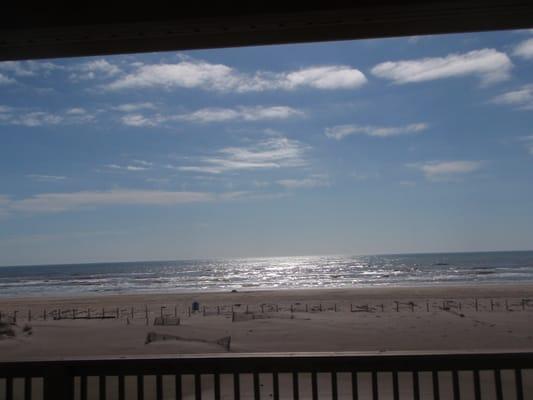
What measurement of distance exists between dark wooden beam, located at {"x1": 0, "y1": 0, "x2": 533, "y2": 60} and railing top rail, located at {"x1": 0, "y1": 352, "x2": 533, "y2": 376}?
136 cm

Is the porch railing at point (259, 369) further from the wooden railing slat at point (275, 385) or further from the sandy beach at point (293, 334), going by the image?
the sandy beach at point (293, 334)

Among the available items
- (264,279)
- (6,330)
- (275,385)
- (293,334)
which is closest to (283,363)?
(275,385)

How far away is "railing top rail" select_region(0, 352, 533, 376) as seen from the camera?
224 cm

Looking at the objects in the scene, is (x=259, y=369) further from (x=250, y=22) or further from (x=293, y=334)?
(x=293, y=334)

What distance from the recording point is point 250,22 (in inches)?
79.0

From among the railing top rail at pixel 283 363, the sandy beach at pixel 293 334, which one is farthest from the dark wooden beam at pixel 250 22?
the sandy beach at pixel 293 334

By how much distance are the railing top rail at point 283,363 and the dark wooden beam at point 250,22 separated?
1.36 metres

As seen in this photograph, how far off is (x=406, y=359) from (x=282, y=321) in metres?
11.8

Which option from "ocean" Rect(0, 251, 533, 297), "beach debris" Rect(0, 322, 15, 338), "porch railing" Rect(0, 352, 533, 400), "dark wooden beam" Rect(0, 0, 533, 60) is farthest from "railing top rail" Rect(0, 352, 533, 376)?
"ocean" Rect(0, 251, 533, 297)

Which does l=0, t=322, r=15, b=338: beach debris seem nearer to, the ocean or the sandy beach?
the sandy beach

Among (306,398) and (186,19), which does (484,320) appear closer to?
(306,398)

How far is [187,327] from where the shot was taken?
12.9m

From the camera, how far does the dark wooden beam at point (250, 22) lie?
76.3 inches

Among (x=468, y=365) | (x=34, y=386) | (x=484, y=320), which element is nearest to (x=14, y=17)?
(x=34, y=386)
